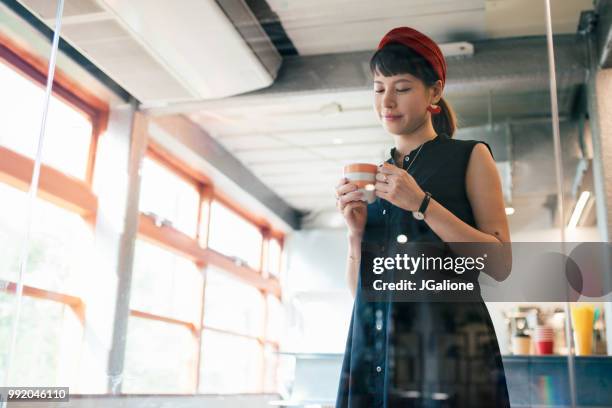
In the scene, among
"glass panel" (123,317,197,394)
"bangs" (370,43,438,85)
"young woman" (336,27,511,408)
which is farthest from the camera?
"glass panel" (123,317,197,394)

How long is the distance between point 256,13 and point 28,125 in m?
0.60

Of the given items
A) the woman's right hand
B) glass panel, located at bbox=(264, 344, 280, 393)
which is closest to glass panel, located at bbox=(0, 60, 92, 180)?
glass panel, located at bbox=(264, 344, 280, 393)

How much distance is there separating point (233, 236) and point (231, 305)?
18 centimetres

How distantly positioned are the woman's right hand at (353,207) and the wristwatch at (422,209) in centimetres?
8

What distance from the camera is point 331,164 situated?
132 cm

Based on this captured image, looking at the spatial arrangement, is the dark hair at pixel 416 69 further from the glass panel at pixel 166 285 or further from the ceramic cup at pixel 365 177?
the glass panel at pixel 166 285

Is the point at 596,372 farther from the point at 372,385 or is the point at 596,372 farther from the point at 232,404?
the point at 232,404

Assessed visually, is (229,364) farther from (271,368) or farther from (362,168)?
(362,168)

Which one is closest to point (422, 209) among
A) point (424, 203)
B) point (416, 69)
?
point (424, 203)

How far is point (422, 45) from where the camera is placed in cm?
107

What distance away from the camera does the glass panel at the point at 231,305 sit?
4.97 ft

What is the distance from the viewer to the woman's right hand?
38.4 inches

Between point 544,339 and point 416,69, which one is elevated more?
point 416,69

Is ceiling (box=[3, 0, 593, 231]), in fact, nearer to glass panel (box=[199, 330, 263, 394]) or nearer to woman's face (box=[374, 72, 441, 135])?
woman's face (box=[374, 72, 441, 135])
